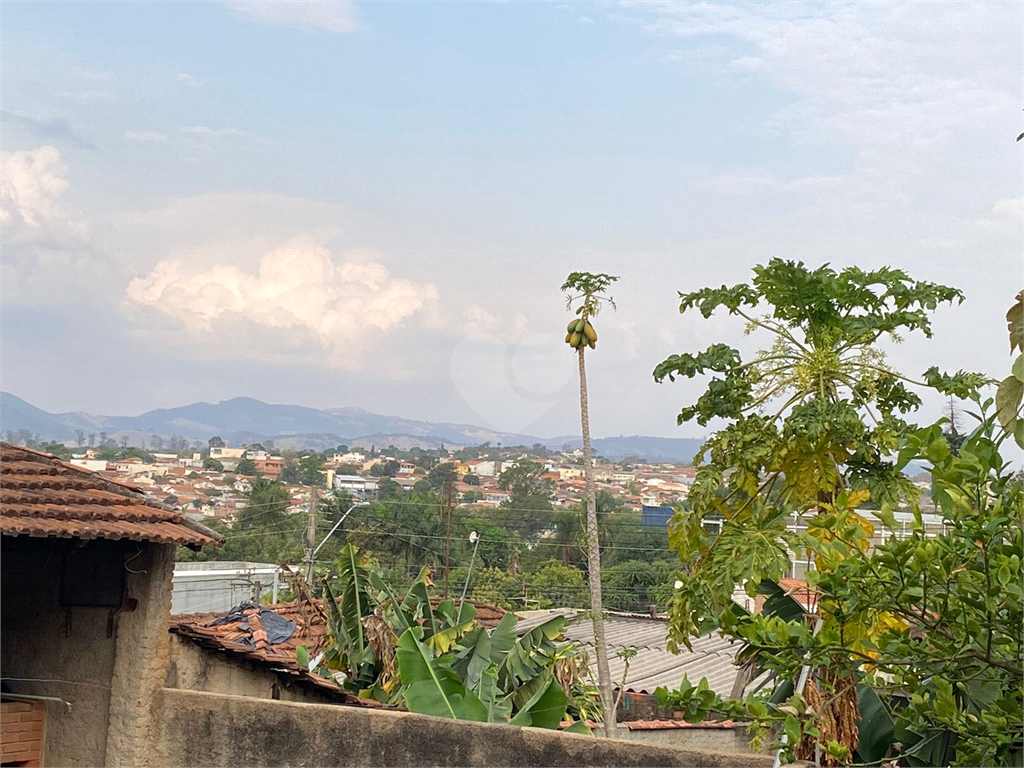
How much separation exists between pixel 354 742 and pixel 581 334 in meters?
13.3

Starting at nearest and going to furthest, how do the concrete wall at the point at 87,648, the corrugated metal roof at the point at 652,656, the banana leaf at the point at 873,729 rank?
the banana leaf at the point at 873,729 → the concrete wall at the point at 87,648 → the corrugated metal roof at the point at 652,656

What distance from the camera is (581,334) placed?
733 inches

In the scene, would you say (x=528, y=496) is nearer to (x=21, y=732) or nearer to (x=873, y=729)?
(x=21, y=732)

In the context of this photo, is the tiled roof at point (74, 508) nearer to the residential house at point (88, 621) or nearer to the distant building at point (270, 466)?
the residential house at point (88, 621)

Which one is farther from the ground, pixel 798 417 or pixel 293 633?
pixel 798 417

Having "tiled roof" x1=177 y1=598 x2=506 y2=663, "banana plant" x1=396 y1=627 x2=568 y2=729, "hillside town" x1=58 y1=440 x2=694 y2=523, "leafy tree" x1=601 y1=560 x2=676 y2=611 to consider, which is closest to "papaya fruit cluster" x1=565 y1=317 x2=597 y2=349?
"tiled roof" x1=177 y1=598 x2=506 y2=663

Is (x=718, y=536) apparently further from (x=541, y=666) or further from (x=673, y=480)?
(x=673, y=480)

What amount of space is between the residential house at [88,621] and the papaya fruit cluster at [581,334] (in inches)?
494

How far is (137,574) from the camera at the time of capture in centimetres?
648

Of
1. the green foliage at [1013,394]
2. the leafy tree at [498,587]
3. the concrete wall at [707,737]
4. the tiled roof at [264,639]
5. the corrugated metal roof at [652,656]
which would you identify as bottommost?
the leafy tree at [498,587]

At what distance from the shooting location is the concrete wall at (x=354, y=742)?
5.44 m

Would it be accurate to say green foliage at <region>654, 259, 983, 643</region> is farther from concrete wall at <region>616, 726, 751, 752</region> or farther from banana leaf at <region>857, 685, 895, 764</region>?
concrete wall at <region>616, 726, 751, 752</region>

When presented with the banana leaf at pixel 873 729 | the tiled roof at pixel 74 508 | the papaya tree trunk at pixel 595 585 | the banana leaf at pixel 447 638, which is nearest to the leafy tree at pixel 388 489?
the papaya tree trunk at pixel 595 585

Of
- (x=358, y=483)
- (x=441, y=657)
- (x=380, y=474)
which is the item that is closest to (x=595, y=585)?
(x=441, y=657)
